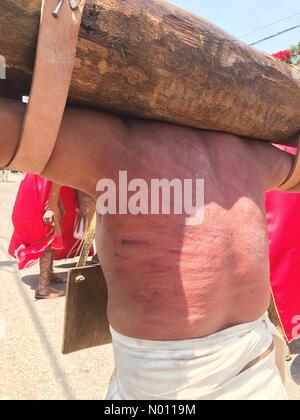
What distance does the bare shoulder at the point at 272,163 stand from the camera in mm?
1197

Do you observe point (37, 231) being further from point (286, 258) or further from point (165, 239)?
point (165, 239)

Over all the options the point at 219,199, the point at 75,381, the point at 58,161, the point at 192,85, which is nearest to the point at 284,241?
the point at 75,381

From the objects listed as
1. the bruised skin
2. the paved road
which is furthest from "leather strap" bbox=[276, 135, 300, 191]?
the paved road

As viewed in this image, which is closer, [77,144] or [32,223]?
[77,144]

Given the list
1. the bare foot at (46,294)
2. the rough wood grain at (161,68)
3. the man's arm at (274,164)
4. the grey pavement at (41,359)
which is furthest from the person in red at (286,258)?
the bare foot at (46,294)

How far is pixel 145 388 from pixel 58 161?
56 cm

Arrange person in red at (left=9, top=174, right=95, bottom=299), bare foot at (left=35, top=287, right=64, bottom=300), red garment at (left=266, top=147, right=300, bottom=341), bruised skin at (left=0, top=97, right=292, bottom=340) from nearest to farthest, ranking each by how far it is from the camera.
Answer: bruised skin at (left=0, top=97, right=292, bottom=340) → red garment at (left=266, top=147, right=300, bottom=341) → bare foot at (left=35, top=287, right=64, bottom=300) → person in red at (left=9, top=174, right=95, bottom=299)

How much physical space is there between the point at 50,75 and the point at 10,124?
121 mm

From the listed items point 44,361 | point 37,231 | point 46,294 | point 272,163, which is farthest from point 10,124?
point 37,231

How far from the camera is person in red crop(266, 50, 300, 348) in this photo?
2.54 m

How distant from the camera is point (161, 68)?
2.89 feet

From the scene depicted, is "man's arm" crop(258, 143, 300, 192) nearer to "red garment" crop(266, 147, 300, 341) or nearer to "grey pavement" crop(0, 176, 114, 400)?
"red garment" crop(266, 147, 300, 341)

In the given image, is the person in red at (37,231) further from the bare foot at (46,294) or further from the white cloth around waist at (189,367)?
the white cloth around waist at (189,367)

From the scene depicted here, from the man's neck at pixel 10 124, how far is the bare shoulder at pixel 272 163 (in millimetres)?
672
